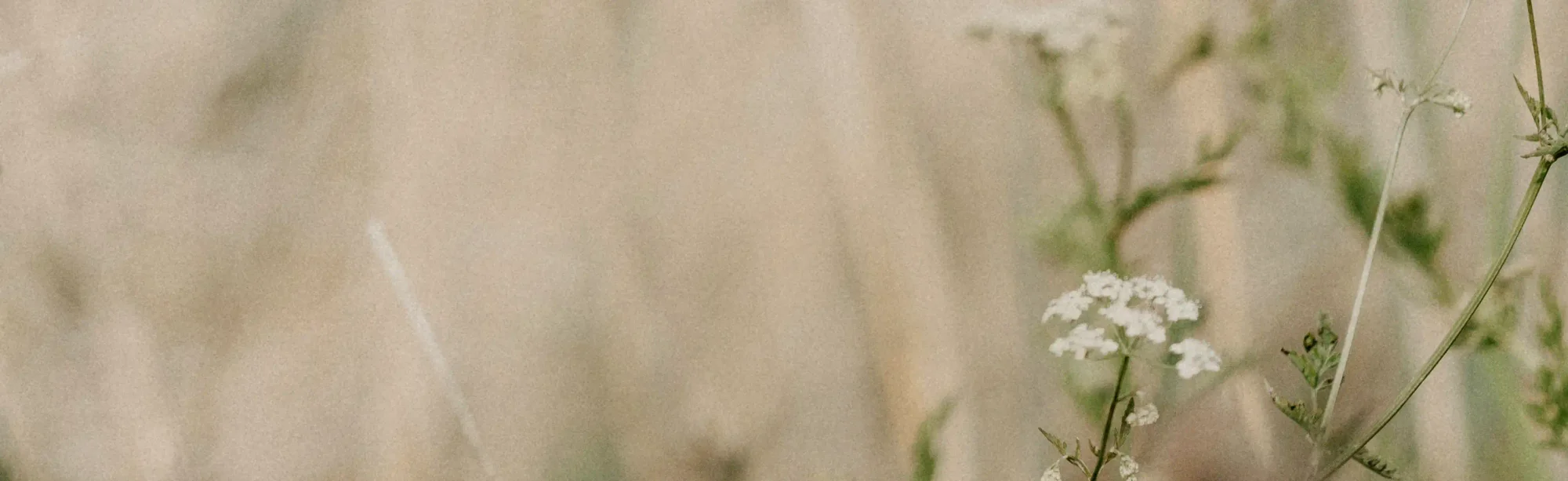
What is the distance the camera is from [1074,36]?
45 centimetres

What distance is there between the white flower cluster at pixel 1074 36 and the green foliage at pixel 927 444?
185 mm

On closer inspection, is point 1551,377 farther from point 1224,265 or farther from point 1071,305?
point 1071,305

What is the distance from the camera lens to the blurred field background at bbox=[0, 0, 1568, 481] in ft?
1.40

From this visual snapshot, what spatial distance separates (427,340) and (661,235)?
5.1 inches

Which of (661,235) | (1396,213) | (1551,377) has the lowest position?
(1551,377)

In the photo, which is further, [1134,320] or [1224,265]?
[1224,265]

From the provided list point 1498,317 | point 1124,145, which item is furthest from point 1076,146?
point 1498,317

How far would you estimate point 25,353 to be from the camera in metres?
0.43

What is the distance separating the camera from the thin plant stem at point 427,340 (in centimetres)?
44

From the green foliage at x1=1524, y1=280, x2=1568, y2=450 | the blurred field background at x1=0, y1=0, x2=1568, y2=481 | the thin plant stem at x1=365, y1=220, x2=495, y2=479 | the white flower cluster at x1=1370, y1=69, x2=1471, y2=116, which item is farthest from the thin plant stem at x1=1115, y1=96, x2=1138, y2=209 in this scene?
the thin plant stem at x1=365, y1=220, x2=495, y2=479

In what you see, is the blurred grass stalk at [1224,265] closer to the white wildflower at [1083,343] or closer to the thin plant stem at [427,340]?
the white wildflower at [1083,343]

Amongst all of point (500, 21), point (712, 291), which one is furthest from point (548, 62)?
point (712, 291)

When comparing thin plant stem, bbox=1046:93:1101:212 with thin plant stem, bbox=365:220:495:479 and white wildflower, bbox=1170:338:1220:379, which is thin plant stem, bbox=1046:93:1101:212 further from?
thin plant stem, bbox=365:220:495:479

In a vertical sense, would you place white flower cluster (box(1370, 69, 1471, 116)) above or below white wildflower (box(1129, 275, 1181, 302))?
above
